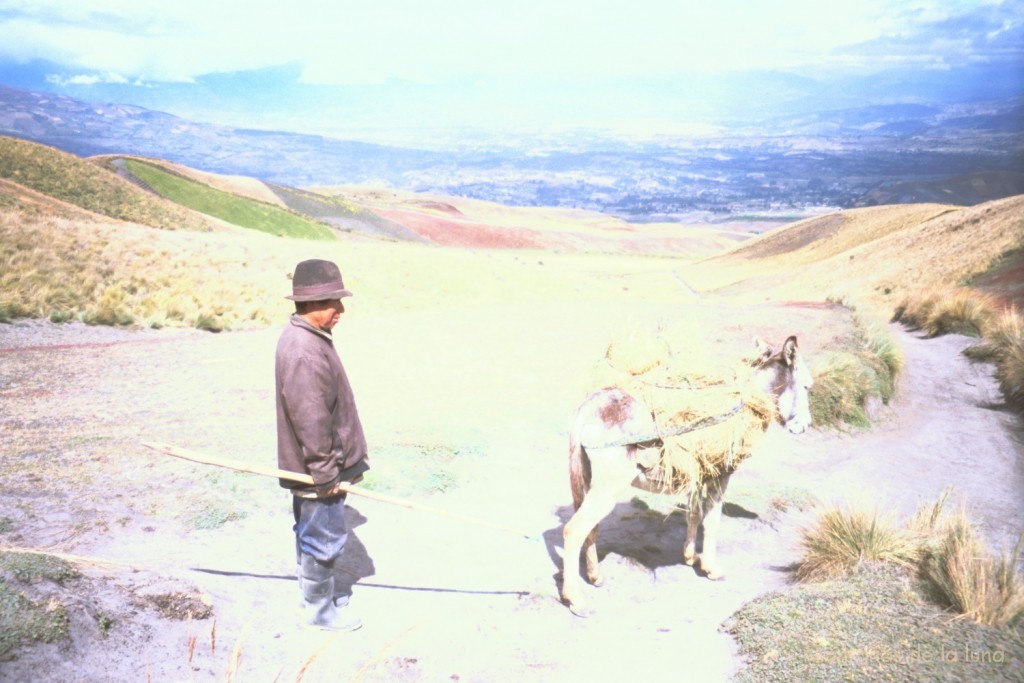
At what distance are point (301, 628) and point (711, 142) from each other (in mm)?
191596

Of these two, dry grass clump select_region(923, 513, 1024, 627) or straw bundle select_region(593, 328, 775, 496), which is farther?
straw bundle select_region(593, 328, 775, 496)

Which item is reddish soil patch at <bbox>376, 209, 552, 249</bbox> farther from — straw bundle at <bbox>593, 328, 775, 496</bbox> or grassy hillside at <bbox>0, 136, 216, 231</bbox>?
straw bundle at <bbox>593, 328, 775, 496</bbox>

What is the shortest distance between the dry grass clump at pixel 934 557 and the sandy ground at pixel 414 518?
478 millimetres

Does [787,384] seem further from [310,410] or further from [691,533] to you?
[310,410]

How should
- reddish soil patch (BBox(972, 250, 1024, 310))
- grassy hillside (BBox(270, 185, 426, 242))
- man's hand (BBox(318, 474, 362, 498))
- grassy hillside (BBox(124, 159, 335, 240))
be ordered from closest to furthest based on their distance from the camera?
man's hand (BBox(318, 474, 362, 498)), reddish soil patch (BBox(972, 250, 1024, 310)), grassy hillside (BBox(124, 159, 335, 240)), grassy hillside (BBox(270, 185, 426, 242))

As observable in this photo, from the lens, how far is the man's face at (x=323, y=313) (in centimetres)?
476

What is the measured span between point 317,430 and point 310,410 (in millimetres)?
144

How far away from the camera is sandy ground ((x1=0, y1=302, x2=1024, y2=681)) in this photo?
14.8 feet

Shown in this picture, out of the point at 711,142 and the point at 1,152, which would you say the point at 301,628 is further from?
the point at 711,142

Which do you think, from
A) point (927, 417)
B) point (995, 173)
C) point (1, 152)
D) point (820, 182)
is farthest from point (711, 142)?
point (927, 417)

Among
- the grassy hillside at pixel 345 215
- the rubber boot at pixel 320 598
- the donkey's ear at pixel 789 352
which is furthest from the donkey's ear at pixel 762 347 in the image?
the grassy hillside at pixel 345 215

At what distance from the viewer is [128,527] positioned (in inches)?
227

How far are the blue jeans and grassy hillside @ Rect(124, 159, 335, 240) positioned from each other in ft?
141

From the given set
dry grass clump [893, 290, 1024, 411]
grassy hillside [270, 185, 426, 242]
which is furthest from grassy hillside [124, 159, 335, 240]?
dry grass clump [893, 290, 1024, 411]
